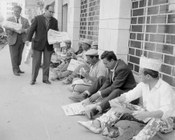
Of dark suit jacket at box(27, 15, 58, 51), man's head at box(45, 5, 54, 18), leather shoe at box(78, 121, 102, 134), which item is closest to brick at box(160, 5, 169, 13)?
leather shoe at box(78, 121, 102, 134)

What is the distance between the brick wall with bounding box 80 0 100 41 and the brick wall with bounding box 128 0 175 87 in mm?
2946

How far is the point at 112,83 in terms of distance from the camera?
465cm

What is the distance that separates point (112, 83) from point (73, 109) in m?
0.84

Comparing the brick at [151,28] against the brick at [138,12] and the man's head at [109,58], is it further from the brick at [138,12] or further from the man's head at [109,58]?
the man's head at [109,58]

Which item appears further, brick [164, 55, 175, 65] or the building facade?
the building facade

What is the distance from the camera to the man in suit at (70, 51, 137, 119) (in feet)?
13.7

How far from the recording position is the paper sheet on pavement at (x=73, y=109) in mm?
4535

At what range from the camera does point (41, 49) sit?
21.0ft

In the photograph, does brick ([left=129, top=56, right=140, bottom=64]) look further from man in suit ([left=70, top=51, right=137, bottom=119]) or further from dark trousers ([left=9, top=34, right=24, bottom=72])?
dark trousers ([left=9, top=34, right=24, bottom=72])

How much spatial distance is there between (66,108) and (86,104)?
1.31ft

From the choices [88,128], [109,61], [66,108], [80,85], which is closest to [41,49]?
[80,85]

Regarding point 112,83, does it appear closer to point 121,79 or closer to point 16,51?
point 121,79

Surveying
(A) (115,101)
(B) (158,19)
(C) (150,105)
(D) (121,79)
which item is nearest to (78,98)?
(D) (121,79)

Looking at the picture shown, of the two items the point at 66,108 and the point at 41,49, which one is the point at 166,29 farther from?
the point at 41,49
